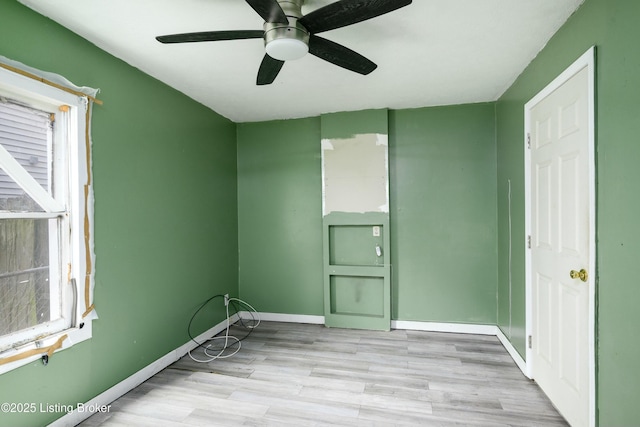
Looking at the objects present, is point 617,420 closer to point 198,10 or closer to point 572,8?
point 572,8

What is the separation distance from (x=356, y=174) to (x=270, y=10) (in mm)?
2202

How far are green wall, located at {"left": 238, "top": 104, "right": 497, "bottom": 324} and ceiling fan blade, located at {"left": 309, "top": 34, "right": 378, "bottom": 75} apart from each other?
1523mm

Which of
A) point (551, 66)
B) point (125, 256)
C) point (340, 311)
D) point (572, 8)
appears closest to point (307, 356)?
point (340, 311)

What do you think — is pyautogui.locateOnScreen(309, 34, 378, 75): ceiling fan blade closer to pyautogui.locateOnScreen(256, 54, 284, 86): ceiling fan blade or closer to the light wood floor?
pyautogui.locateOnScreen(256, 54, 284, 86): ceiling fan blade

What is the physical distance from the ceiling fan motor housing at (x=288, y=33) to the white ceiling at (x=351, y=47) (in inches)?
7.7

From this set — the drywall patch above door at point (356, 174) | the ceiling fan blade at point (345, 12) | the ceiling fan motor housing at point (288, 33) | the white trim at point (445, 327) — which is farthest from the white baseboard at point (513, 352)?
the ceiling fan motor housing at point (288, 33)

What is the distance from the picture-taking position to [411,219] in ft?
11.0

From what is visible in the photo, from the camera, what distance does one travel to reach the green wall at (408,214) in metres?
3.19

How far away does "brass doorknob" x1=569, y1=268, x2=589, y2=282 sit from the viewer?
160cm

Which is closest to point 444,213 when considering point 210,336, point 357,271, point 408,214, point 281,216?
point 408,214

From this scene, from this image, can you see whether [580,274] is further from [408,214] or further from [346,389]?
[408,214]

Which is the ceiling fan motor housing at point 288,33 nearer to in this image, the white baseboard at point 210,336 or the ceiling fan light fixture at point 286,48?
the ceiling fan light fixture at point 286,48

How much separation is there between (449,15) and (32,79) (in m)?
2.33

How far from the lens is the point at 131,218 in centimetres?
226
